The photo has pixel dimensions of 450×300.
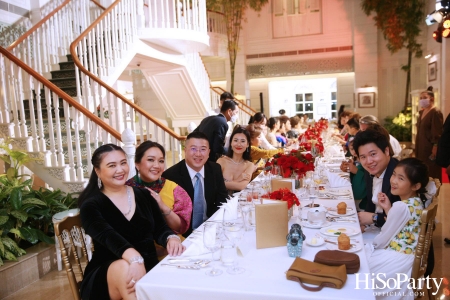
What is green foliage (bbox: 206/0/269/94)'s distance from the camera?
41.0 ft

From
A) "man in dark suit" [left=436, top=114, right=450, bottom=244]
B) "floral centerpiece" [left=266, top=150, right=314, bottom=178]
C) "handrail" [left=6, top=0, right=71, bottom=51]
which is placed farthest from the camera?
"handrail" [left=6, top=0, right=71, bottom=51]

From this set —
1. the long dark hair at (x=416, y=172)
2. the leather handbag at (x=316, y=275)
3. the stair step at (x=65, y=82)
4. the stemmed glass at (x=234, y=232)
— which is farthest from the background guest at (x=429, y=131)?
the stair step at (x=65, y=82)

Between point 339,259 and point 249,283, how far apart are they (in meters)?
0.39

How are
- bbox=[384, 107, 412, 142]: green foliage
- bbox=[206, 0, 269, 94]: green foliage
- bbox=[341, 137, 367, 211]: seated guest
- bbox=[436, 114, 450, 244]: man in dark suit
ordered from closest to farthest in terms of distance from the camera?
bbox=[341, 137, 367, 211]: seated guest < bbox=[436, 114, 450, 244]: man in dark suit < bbox=[384, 107, 412, 142]: green foliage < bbox=[206, 0, 269, 94]: green foliage

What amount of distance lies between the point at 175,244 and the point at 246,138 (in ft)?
6.64

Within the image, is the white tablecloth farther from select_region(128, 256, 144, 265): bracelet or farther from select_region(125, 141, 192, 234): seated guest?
select_region(125, 141, 192, 234): seated guest

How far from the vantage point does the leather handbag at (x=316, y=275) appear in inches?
54.0

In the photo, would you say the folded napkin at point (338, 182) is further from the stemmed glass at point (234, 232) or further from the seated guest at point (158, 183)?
the seated guest at point (158, 183)

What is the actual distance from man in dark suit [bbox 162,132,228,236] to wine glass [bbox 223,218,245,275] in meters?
0.62

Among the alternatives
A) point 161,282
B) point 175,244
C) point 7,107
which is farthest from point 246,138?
point 7,107

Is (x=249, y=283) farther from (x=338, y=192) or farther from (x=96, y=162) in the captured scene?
(x=338, y=192)

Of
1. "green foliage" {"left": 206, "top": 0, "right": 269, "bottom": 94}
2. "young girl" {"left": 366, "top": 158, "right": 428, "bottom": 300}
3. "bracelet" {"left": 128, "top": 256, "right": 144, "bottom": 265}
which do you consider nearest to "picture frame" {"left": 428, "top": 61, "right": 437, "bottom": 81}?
"green foliage" {"left": 206, "top": 0, "right": 269, "bottom": 94}

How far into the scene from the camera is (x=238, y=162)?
388 centimetres

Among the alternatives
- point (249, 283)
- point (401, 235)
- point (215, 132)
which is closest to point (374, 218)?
Answer: point (401, 235)
